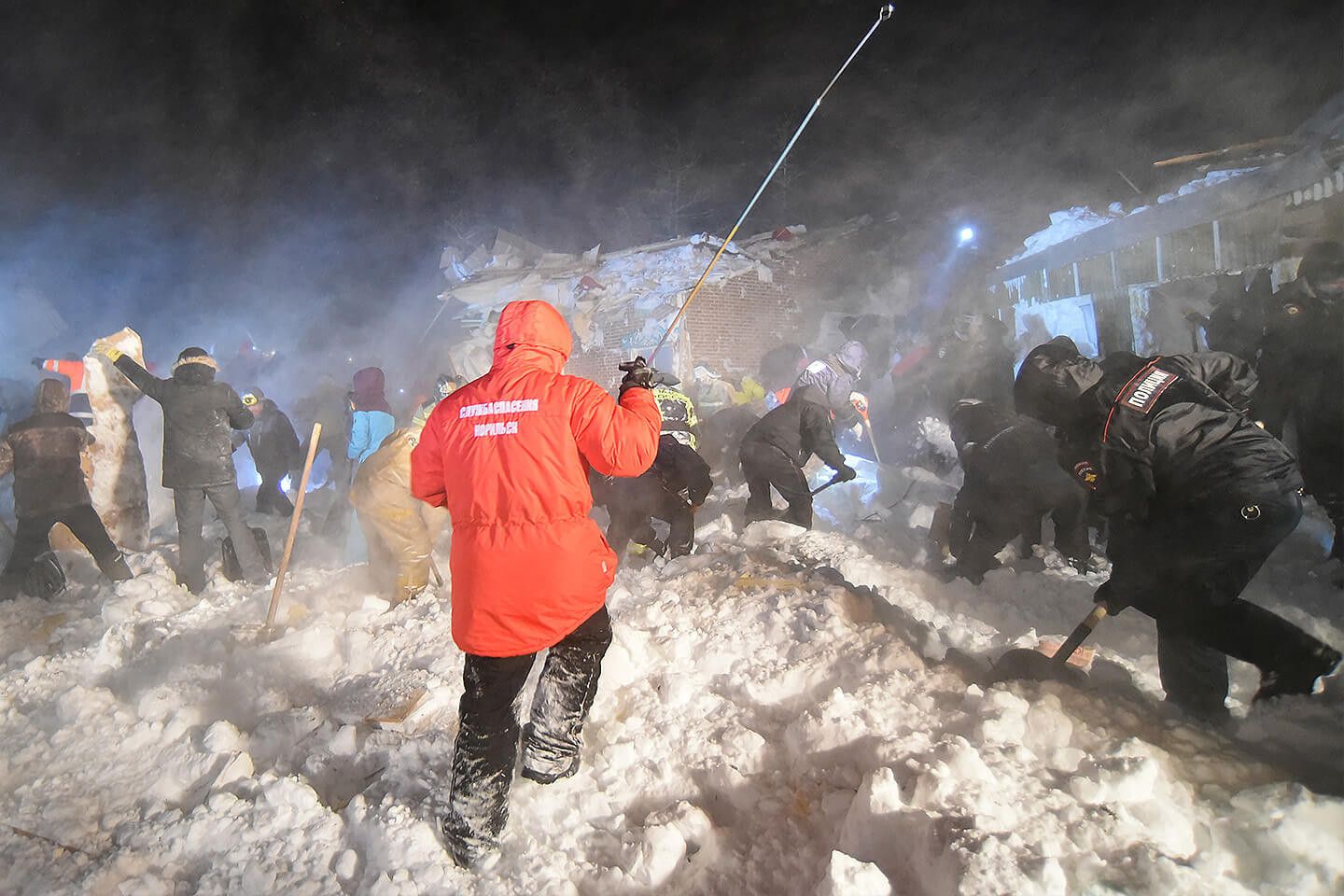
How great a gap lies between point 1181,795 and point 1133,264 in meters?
9.78

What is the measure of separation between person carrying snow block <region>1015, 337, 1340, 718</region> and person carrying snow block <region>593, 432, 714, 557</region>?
2.55m

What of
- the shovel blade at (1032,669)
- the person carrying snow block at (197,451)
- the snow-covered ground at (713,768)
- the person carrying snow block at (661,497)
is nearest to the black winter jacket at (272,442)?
the person carrying snow block at (197,451)

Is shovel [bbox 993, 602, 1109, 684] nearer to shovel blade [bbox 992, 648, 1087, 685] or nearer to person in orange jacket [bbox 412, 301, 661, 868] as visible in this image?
shovel blade [bbox 992, 648, 1087, 685]

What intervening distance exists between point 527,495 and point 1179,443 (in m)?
2.59

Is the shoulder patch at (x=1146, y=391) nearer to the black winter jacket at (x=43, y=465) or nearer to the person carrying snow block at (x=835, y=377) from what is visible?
the person carrying snow block at (x=835, y=377)

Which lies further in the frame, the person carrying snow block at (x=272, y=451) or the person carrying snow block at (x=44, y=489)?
the person carrying snow block at (x=272, y=451)

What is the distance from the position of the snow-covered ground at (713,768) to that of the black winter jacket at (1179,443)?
77cm

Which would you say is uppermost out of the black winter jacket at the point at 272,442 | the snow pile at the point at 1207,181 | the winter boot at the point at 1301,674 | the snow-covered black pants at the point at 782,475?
the snow pile at the point at 1207,181

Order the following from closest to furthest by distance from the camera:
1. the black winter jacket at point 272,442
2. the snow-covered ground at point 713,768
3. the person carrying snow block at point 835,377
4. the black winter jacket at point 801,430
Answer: the snow-covered ground at point 713,768 → the black winter jacket at point 801,430 → the person carrying snow block at point 835,377 → the black winter jacket at point 272,442

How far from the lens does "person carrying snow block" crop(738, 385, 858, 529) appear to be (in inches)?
205

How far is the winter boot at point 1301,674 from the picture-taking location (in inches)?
84.0

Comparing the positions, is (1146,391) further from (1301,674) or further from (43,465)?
(43,465)

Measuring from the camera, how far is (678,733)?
2279 millimetres

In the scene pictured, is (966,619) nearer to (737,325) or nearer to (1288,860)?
(1288,860)
